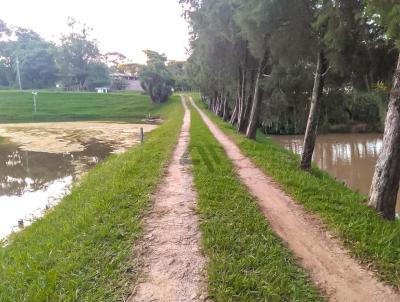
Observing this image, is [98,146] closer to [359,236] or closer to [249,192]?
[249,192]

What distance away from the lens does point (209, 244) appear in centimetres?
523

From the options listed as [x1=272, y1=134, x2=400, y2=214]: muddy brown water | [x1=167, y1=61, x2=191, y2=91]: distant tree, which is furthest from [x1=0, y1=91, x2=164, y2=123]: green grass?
[x1=272, y1=134, x2=400, y2=214]: muddy brown water

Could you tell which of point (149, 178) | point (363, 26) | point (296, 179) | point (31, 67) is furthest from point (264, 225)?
point (31, 67)

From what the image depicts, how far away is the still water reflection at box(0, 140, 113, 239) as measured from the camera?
10.2m

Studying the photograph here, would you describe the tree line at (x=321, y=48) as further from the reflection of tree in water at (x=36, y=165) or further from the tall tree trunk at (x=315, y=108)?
the reflection of tree in water at (x=36, y=165)

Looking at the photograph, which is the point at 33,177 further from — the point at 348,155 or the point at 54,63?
the point at 54,63

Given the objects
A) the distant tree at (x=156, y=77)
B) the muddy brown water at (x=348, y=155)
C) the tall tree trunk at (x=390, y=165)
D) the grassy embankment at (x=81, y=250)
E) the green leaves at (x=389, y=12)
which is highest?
the distant tree at (x=156, y=77)

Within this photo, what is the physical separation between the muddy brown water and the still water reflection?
9766 millimetres

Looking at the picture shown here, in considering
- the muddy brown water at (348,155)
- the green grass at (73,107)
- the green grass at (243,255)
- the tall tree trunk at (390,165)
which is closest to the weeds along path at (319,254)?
the green grass at (243,255)

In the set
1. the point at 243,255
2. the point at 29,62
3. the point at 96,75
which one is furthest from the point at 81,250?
the point at 29,62

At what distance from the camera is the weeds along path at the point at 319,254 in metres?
4.20

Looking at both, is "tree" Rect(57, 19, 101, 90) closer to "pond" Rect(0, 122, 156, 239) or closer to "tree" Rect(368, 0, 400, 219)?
"pond" Rect(0, 122, 156, 239)

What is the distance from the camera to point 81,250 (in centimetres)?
525

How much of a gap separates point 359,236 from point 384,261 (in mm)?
756
